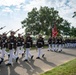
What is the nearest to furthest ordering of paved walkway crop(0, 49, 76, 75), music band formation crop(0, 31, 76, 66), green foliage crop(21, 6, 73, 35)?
1. paved walkway crop(0, 49, 76, 75)
2. music band formation crop(0, 31, 76, 66)
3. green foliage crop(21, 6, 73, 35)

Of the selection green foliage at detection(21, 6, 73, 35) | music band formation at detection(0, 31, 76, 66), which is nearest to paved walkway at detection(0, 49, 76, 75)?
music band formation at detection(0, 31, 76, 66)

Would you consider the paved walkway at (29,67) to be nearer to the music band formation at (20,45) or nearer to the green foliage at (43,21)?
the music band formation at (20,45)

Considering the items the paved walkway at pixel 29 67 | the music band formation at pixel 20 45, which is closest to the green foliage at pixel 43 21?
the music band formation at pixel 20 45

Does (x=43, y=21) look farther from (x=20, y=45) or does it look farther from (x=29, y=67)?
(x=29, y=67)

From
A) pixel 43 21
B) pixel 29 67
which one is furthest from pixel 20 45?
pixel 43 21

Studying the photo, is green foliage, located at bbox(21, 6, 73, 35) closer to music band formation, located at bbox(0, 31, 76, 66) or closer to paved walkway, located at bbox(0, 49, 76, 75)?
music band formation, located at bbox(0, 31, 76, 66)

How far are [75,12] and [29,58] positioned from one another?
4.92 meters

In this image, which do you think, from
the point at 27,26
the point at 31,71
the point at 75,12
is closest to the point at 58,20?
the point at 27,26

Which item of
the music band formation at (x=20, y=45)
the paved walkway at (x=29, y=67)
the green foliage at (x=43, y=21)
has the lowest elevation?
the paved walkway at (x=29, y=67)

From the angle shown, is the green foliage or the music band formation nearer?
the music band formation

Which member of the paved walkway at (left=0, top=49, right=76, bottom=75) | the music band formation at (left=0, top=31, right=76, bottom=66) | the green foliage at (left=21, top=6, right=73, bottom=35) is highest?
the green foliage at (left=21, top=6, right=73, bottom=35)

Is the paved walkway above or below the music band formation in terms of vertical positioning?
below

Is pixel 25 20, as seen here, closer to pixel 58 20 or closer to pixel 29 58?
pixel 58 20

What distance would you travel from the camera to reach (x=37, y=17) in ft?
225
